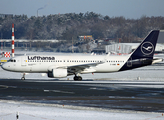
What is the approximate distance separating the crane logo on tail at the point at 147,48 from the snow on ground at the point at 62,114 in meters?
23.7

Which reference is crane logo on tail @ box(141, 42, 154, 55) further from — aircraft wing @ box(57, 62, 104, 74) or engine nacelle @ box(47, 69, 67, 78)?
engine nacelle @ box(47, 69, 67, 78)

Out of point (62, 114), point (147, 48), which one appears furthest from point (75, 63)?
point (62, 114)

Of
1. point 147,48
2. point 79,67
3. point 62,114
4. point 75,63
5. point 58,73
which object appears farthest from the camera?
point 147,48

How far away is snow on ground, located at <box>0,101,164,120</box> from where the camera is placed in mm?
17312

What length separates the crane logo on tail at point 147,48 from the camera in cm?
4125

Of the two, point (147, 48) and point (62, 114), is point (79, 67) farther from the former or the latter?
point (62, 114)

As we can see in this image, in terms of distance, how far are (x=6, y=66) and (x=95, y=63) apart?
473 inches

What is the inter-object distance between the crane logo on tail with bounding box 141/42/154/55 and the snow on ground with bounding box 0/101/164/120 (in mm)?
23664

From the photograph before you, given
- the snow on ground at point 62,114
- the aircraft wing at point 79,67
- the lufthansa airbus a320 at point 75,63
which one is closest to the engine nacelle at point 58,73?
the lufthansa airbus a320 at point 75,63

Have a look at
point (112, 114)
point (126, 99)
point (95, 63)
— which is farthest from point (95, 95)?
point (95, 63)

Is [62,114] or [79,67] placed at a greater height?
[79,67]

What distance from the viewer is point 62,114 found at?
18.2 metres

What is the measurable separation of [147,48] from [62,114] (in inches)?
1021

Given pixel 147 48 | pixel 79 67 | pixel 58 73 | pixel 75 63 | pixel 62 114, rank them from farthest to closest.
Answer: pixel 147 48 → pixel 75 63 → pixel 79 67 → pixel 58 73 → pixel 62 114
